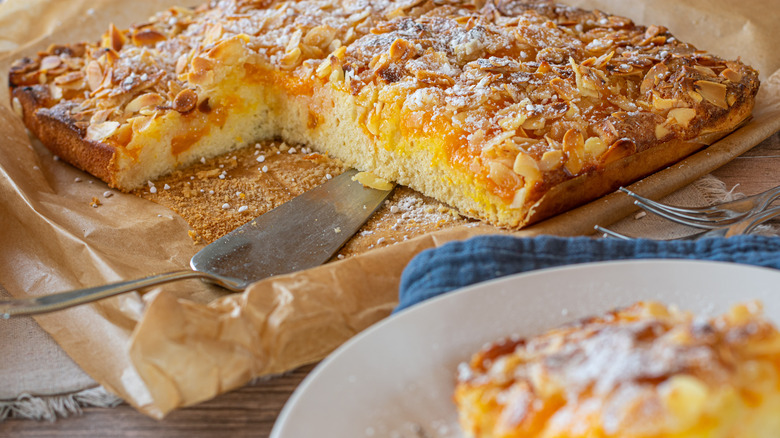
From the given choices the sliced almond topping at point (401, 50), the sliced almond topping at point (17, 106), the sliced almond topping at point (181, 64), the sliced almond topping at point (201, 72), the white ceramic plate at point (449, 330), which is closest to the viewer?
the white ceramic plate at point (449, 330)

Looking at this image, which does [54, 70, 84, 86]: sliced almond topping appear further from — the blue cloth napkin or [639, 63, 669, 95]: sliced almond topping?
[639, 63, 669, 95]: sliced almond topping

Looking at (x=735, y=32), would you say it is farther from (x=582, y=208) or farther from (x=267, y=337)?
(x=267, y=337)

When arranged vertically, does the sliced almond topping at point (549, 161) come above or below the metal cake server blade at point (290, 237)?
above

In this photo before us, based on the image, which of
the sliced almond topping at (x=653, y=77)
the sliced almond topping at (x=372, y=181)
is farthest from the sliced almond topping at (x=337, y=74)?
the sliced almond topping at (x=653, y=77)

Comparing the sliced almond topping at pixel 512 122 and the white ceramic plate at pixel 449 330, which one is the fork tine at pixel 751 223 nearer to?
the white ceramic plate at pixel 449 330

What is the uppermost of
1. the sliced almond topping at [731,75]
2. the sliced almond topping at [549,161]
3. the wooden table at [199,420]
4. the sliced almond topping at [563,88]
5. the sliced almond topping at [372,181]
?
the sliced almond topping at [563,88]

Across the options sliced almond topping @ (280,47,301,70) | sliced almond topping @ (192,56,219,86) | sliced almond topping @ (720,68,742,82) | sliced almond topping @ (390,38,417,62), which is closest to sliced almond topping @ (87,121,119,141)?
sliced almond topping @ (192,56,219,86)

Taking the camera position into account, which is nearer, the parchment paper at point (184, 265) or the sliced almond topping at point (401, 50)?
the parchment paper at point (184, 265)
